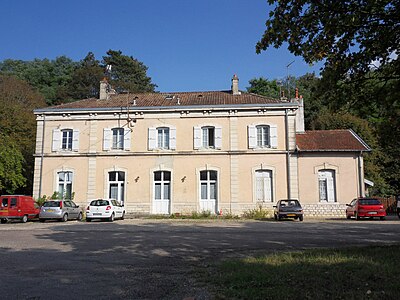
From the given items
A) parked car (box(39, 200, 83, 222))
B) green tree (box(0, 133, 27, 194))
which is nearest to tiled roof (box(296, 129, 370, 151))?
parked car (box(39, 200, 83, 222))

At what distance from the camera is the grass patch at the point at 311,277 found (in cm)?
508

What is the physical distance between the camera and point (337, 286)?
5355 mm

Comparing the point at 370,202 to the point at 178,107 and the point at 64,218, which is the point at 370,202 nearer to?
the point at 178,107

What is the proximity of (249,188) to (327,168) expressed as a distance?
5161 mm

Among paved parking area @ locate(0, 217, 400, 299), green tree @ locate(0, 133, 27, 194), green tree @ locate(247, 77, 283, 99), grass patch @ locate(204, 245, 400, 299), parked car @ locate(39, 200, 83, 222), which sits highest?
green tree @ locate(247, 77, 283, 99)

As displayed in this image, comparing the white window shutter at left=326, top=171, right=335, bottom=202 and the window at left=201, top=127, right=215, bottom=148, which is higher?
A: the window at left=201, top=127, right=215, bottom=148

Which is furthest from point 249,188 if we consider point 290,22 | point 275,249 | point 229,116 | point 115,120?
point 290,22

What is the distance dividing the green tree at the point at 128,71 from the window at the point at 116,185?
27.9 metres

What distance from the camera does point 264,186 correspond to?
25047mm

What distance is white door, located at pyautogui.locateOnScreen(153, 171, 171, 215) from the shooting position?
25.6 metres

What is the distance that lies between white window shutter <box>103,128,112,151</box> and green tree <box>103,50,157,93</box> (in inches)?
1044

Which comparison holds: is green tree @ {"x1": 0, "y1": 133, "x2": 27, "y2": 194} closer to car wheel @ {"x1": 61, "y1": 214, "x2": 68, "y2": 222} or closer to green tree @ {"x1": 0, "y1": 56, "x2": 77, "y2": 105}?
car wheel @ {"x1": 61, "y1": 214, "x2": 68, "y2": 222}

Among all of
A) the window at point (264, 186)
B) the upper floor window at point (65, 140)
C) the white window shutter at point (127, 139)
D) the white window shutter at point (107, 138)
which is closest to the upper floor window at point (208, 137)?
the window at point (264, 186)

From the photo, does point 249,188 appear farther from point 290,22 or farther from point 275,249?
point 290,22
